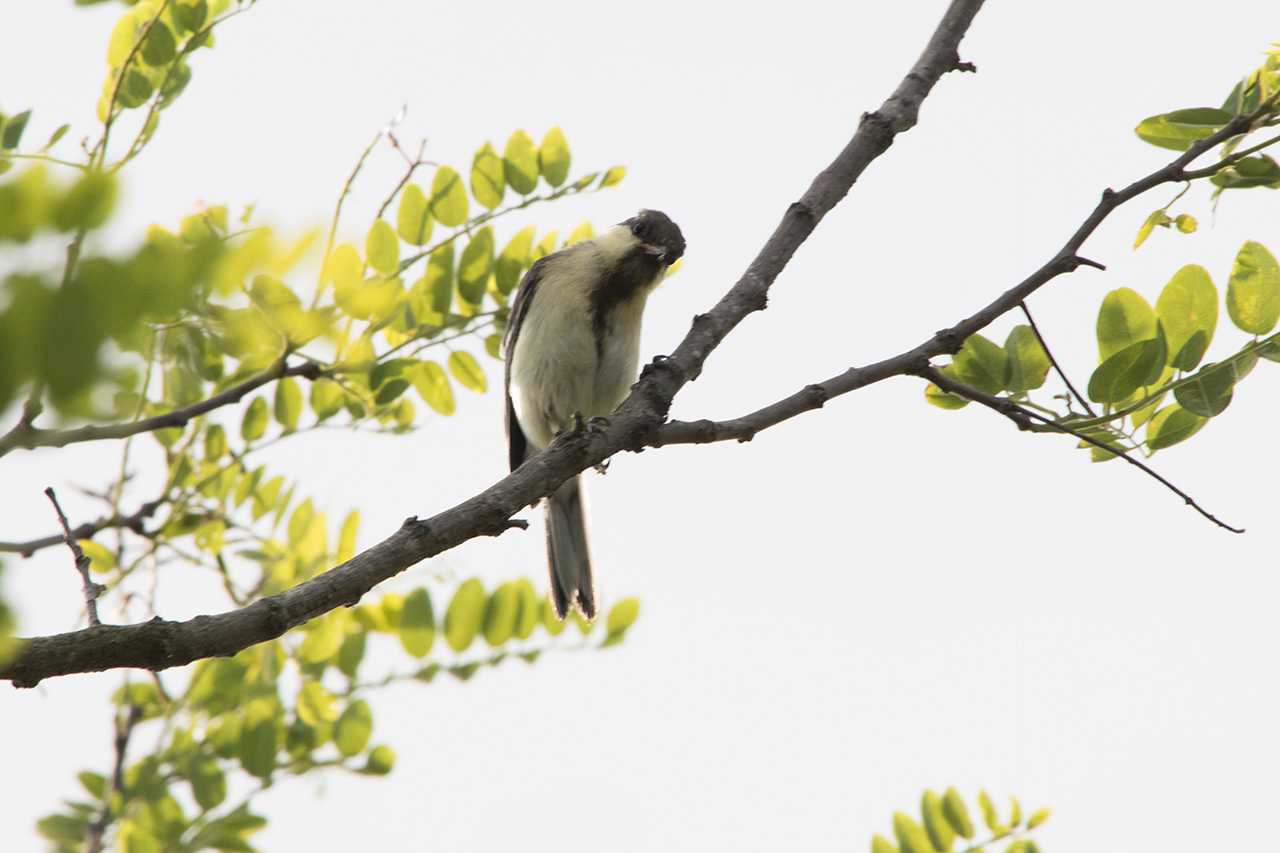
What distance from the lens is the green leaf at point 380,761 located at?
4.45 m

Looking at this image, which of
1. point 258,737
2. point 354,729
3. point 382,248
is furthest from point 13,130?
point 354,729

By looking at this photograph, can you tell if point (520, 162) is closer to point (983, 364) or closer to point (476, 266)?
point (476, 266)

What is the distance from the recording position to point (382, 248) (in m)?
4.07

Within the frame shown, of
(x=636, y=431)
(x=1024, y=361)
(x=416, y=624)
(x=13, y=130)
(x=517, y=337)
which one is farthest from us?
(x=517, y=337)

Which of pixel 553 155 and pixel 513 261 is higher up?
pixel 553 155

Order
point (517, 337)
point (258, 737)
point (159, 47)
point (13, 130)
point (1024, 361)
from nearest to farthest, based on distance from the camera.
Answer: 1. point (1024, 361)
2. point (13, 130)
3. point (159, 47)
4. point (258, 737)
5. point (517, 337)

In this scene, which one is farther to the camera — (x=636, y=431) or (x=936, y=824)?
(x=936, y=824)

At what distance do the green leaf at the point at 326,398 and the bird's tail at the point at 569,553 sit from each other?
3.64 ft

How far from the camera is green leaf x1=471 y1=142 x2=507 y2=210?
450 cm

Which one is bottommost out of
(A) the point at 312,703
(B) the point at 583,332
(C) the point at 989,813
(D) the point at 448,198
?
(C) the point at 989,813

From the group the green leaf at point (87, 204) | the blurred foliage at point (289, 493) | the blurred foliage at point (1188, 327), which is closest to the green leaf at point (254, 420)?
the blurred foliage at point (289, 493)

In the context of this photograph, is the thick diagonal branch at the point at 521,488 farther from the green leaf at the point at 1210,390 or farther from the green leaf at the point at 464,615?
the green leaf at the point at 464,615

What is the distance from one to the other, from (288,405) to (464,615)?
91 centimetres

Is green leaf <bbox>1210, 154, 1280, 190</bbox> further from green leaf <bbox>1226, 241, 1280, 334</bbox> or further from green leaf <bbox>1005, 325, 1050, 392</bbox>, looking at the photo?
green leaf <bbox>1005, 325, 1050, 392</bbox>
